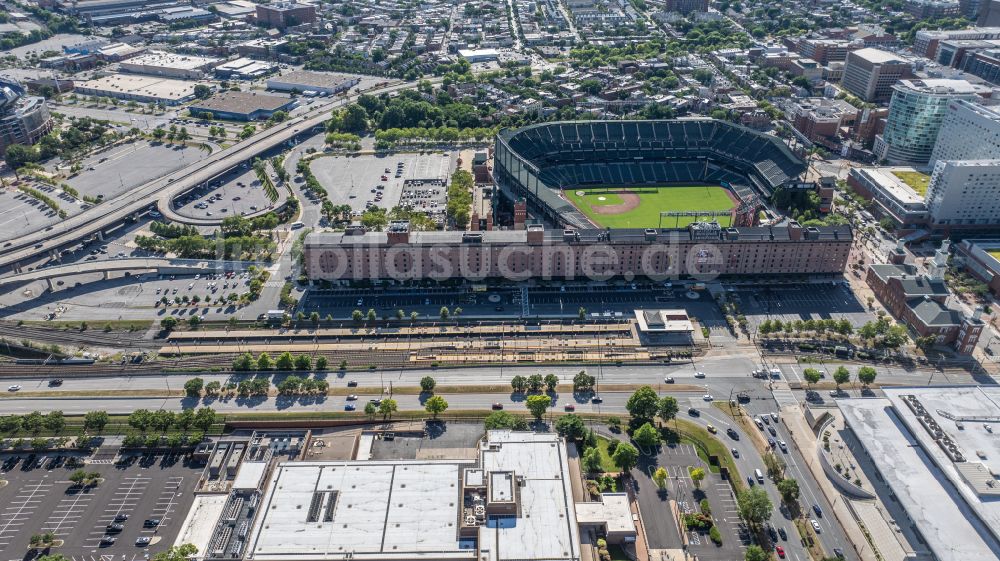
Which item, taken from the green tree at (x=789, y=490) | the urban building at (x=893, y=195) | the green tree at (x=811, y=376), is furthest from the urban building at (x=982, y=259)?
the green tree at (x=789, y=490)

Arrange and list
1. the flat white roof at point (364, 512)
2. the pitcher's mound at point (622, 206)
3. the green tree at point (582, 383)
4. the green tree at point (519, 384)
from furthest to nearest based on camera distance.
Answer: the pitcher's mound at point (622, 206), the green tree at point (582, 383), the green tree at point (519, 384), the flat white roof at point (364, 512)

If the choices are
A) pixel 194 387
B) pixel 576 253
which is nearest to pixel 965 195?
pixel 576 253

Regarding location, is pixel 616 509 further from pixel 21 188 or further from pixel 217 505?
pixel 21 188

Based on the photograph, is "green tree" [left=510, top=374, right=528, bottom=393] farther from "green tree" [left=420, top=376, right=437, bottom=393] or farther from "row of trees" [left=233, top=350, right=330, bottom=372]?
"row of trees" [left=233, top=350, right=330, bottom=372]

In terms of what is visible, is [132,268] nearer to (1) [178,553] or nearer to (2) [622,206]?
(1) [178,553]

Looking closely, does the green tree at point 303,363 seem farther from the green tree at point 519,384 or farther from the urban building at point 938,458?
the urban building at point 938,458

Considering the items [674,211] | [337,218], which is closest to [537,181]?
[674,211]
